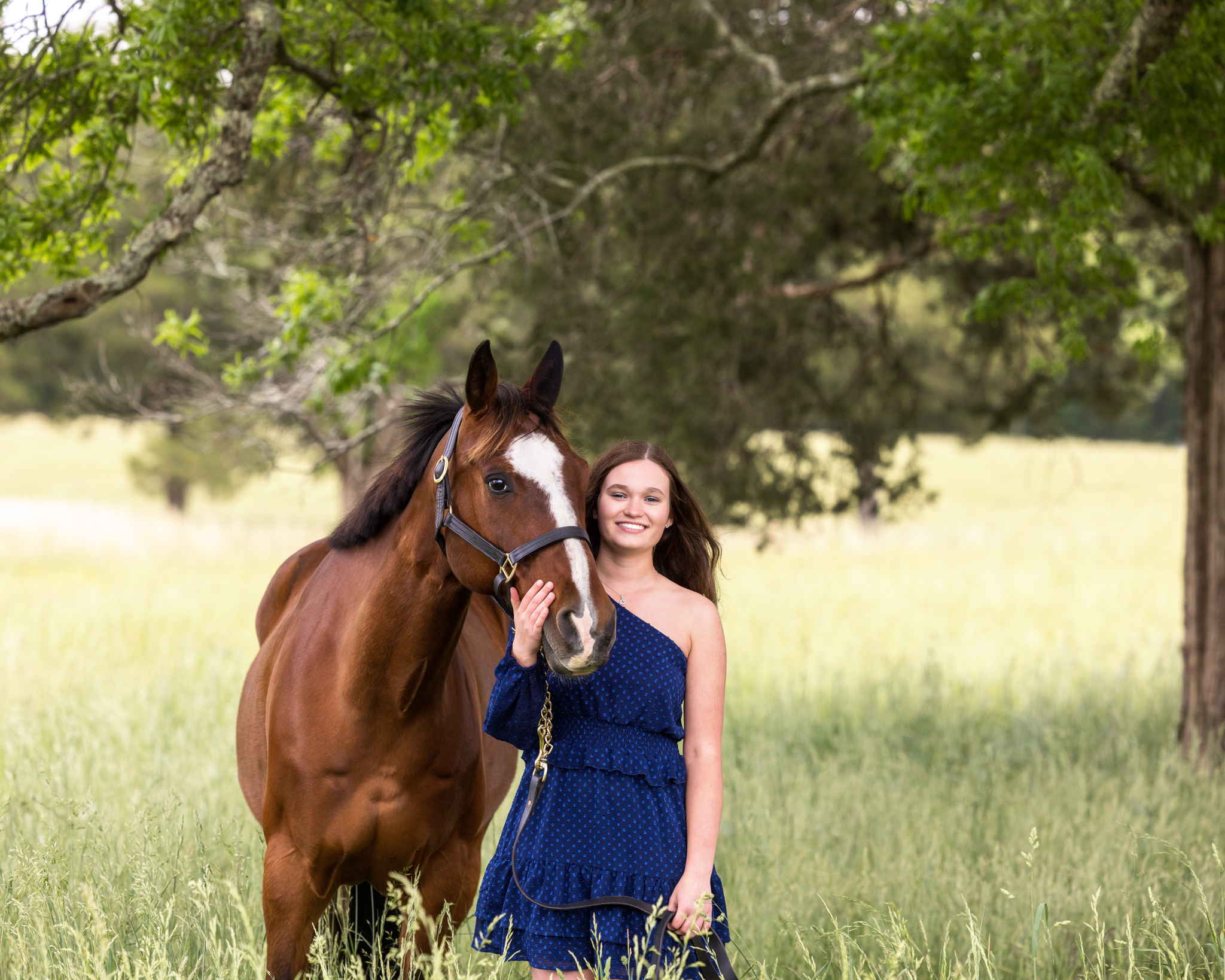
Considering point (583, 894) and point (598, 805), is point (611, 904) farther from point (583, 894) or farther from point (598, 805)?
point (598, 805)

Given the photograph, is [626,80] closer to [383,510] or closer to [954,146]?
[954,146]

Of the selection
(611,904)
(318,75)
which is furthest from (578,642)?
(318,75)

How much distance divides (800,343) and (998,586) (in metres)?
6.87

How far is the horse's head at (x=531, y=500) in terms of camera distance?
2.16 m

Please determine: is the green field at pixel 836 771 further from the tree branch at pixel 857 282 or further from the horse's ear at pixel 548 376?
the tree branch at pixel 857 282

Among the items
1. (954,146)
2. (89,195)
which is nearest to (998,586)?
(954,146)

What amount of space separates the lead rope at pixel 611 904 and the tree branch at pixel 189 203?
2.33m

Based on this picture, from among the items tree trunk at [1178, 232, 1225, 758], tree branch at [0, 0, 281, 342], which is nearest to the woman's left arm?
tree branch at [0, 0, 281, 342]

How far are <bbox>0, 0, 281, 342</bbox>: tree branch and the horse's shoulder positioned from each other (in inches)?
43.8

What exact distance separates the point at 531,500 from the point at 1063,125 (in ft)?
11.6

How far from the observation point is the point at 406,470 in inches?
113

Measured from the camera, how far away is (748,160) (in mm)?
7141

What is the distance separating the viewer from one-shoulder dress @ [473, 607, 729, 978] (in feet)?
7.56

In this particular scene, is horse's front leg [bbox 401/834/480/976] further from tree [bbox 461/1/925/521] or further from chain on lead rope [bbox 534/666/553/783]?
tree [bbox 461/1/925/521]
